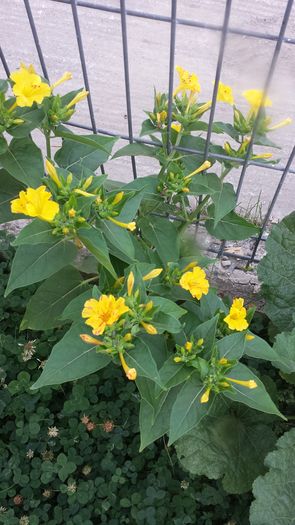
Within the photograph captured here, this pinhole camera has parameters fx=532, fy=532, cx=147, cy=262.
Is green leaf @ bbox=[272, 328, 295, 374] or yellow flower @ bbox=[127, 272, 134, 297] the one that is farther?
green leaf @ bbox=[272, 328, 295, 374]

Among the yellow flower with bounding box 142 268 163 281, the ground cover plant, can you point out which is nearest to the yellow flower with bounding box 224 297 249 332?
the ground cover plant

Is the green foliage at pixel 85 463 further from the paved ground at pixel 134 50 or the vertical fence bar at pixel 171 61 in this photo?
the paved ground at pixel 134 50

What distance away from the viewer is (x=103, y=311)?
1.26m

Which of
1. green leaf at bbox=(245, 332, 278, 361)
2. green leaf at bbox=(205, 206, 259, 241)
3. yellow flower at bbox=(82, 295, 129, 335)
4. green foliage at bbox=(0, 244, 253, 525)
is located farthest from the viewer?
green foliage at bbox=(0, 244, 253, 525)

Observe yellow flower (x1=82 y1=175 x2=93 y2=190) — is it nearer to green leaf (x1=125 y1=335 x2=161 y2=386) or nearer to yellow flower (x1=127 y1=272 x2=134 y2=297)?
yellow flower (x1=127 y1=272 x2=134 y2=297)

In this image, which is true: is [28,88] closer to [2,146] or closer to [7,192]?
[2,146]

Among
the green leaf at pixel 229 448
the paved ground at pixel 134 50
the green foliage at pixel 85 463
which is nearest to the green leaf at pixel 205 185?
the green leaf at pixel 229 448

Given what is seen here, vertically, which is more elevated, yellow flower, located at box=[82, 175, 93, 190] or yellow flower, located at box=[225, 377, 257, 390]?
yellow flower, located at box=[82, 175, 93, 190]

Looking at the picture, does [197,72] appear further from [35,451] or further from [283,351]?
[35,451]

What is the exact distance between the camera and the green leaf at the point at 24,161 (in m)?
1.53

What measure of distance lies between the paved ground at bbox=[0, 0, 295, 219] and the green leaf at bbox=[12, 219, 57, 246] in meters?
1.77

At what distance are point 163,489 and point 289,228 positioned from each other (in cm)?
112

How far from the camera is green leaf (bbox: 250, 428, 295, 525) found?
1679 mm

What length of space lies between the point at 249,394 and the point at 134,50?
9.60ft
